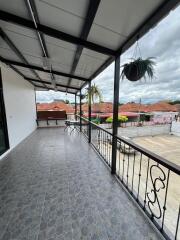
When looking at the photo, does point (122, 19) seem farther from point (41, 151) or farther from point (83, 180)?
point (41, 151)

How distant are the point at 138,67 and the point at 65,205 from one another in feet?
6.74

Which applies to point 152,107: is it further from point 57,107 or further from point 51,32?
point 51,32

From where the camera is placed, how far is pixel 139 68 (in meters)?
1.52

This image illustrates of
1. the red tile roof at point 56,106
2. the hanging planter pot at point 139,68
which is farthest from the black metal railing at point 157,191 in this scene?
the red tile roof at point 56,106

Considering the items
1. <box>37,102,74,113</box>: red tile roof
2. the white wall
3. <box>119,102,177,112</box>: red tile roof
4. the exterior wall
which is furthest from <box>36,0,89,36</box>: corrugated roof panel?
the exterior wall

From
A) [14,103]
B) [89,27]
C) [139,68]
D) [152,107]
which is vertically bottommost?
[152,107]

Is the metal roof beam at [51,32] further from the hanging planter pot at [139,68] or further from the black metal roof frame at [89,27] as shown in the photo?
the hanging planter pot at [139,68]

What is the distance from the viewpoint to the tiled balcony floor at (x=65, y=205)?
133 cm

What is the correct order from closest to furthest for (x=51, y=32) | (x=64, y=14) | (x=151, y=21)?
(x=151, y=21)
(x=64, y=14)
(x=51, y=32)

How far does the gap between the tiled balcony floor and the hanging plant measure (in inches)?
68.4

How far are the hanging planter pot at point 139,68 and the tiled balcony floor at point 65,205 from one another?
68.3 inches

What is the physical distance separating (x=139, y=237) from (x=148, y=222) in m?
0.24

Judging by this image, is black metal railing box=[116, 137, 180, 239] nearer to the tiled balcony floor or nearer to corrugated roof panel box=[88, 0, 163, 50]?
the tiled balcony floor

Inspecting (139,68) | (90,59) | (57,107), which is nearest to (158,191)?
(139,68)
